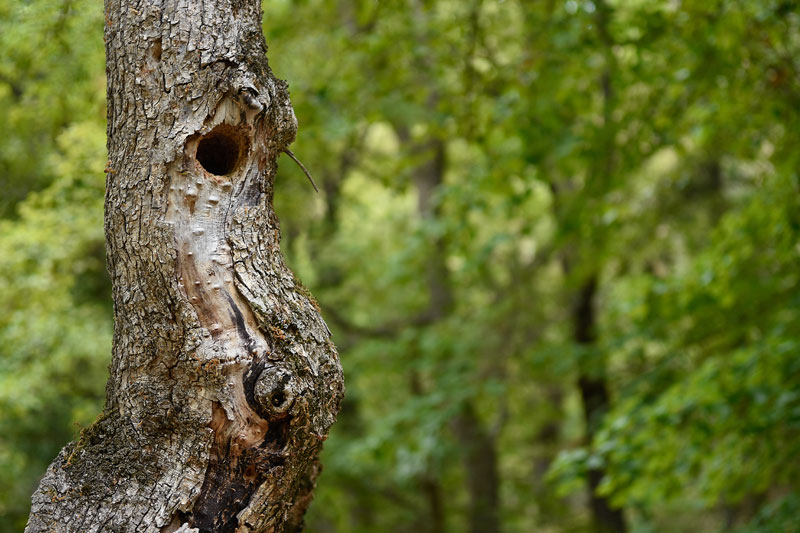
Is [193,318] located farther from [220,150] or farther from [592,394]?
[592,394]

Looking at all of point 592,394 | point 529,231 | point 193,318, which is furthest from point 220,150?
point 592,394

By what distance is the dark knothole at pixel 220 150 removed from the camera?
2156 millimetres

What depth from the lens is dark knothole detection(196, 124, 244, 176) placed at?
84.9 inches

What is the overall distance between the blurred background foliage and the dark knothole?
172 centimetres

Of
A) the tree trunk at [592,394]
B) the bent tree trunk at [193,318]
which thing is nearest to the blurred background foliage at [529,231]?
the tree trunk at [592,394]

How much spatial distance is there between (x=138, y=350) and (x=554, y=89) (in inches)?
164

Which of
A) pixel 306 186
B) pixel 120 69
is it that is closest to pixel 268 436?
pixel 120 69

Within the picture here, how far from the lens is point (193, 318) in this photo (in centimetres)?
201

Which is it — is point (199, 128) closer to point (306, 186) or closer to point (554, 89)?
point (554, 89)

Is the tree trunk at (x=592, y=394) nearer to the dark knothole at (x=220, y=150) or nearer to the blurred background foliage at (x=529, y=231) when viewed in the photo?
the blurred background foliage at (x=529, y=231)

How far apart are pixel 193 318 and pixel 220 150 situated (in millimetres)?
550

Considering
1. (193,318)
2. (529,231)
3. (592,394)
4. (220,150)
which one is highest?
(592,394)

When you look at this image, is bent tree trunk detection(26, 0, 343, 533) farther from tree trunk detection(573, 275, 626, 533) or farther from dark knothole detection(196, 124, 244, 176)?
tree trunk detection(573, 275, 626, 533)

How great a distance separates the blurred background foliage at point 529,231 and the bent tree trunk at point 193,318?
1720 mm
